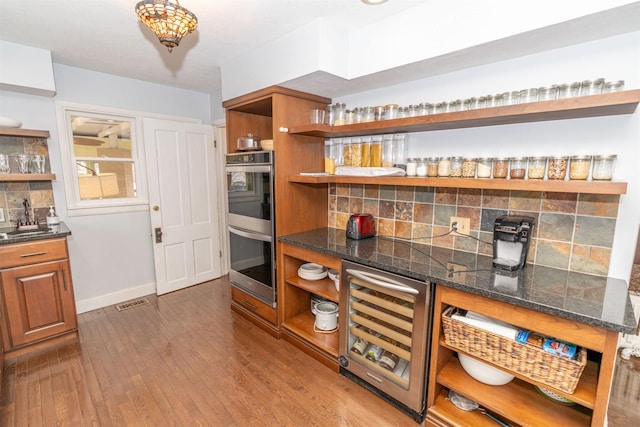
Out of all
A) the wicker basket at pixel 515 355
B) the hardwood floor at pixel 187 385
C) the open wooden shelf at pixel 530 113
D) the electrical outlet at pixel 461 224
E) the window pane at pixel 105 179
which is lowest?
the hardwood floor at pixel 187 385

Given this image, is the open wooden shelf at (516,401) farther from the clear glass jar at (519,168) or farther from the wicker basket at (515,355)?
the clear glass jar at (519,168)

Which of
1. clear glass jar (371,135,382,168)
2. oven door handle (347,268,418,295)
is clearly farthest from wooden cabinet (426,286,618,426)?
clear glass jar (371,135,382,168)

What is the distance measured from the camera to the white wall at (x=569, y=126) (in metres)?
1.49

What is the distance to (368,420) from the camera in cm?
175

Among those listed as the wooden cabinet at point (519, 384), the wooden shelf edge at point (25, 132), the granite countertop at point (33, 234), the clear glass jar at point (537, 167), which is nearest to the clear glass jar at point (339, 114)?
the clear glass jar at point (537, 167)

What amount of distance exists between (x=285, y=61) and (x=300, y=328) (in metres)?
2.07

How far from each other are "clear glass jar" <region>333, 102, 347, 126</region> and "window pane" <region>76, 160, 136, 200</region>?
7.99 ft

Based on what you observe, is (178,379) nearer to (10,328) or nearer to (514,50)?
(10,328)

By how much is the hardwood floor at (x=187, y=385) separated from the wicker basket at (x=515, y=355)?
62 cm

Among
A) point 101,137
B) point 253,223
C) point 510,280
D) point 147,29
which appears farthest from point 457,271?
point 101,137

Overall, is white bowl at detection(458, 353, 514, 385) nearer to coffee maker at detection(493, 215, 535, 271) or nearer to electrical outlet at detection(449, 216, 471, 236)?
coffee maker at detection(493, 215, 535, 271)

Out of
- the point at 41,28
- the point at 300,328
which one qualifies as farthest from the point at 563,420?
the point at 41,28

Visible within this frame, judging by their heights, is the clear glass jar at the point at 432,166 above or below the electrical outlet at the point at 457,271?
above

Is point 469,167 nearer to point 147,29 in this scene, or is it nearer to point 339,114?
point 339,114
